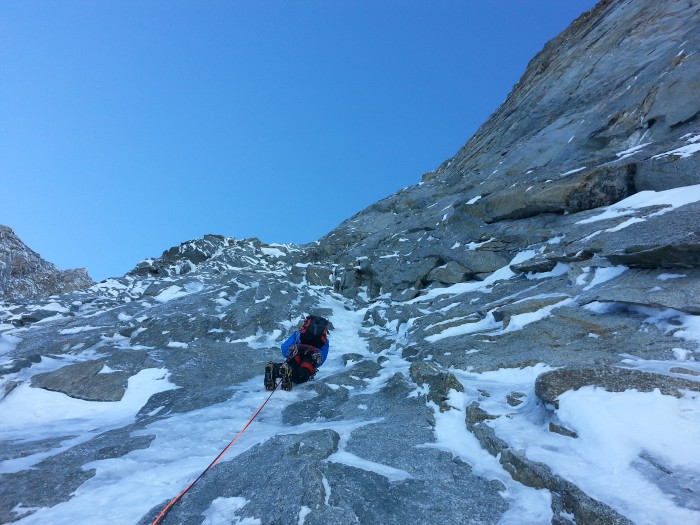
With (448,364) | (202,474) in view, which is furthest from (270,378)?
(448,364)

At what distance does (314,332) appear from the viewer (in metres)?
10.7

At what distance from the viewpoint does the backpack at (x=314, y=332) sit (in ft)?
35.2

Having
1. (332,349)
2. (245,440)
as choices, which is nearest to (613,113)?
(332,349)

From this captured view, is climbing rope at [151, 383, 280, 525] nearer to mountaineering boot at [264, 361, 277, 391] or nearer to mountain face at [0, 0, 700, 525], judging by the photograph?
mountain face at [0, 0, 700, 525]

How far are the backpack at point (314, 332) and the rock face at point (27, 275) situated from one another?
90.5 feet

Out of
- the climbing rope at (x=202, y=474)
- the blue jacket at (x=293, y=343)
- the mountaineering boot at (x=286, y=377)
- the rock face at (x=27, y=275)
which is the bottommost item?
the climbing rope at (x=202, y=474)

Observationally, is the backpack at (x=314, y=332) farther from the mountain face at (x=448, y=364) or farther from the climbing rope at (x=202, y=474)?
the climbing rope at (x=202, y=474)

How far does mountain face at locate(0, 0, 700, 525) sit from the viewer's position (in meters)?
4.74

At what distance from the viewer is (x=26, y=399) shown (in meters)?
9.73

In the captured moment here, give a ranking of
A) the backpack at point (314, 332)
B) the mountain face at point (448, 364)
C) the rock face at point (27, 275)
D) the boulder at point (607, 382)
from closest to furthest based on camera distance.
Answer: the mountain face at point (448, 364) < the boulder at point (607, 382) < the backpack at point (314, 332) < the rock face at point (27, 275)

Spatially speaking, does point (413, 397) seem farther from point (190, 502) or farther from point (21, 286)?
point (21, 286)

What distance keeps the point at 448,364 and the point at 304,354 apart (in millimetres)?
4020

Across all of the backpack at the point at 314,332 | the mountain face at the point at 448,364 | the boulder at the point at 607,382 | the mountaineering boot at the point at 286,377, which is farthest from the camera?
the backpack at the point at 314,332

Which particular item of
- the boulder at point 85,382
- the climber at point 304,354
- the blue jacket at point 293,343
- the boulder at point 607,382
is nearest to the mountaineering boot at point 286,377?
the climber at point 304,354
